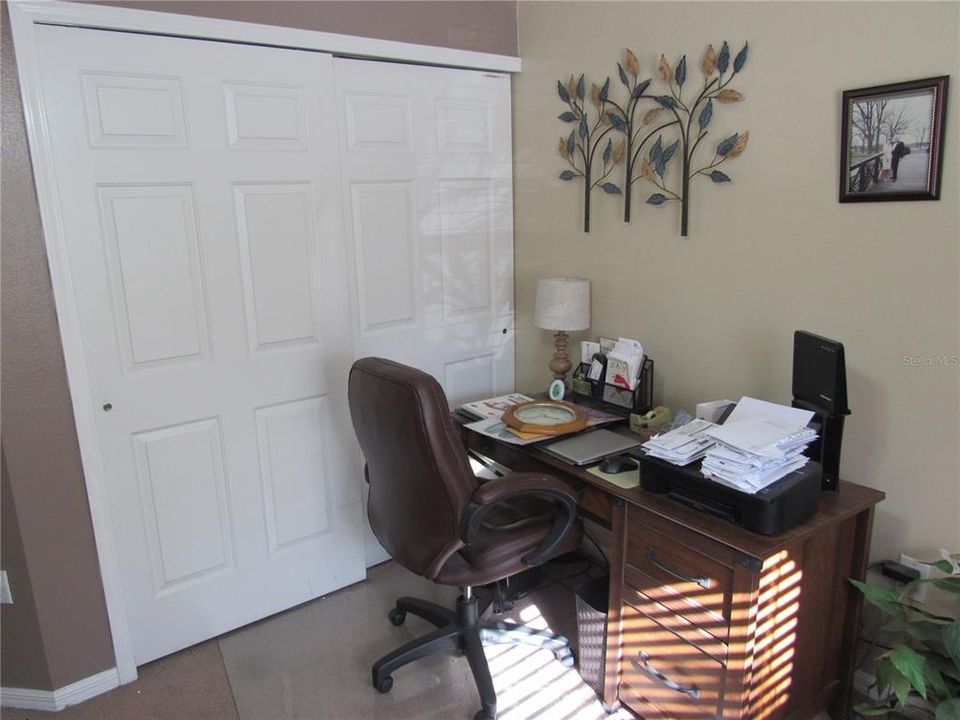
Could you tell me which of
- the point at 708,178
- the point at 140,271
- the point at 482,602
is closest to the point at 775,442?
the point at 708,178

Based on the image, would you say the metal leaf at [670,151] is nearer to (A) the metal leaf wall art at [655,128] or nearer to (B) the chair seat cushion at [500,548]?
(A) the metal leaf wall art at [655,128]

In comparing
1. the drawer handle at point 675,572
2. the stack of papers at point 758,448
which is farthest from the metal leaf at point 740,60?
the drawer handle at point 675,572

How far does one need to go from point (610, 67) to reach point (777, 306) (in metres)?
1.04

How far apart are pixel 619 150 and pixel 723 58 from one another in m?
0.46

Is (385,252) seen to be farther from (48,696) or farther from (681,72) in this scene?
(48,696)

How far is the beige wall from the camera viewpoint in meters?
1.64

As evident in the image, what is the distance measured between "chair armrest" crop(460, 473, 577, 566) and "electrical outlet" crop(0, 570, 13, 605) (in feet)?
4.58

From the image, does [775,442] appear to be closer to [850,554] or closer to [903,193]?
[850,554]

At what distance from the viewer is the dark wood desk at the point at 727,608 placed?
156 cm

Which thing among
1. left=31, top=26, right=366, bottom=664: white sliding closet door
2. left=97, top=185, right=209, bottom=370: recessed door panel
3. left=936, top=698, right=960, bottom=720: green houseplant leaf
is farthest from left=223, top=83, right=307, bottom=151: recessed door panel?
left=936, top=698, right=960, bottom=720: green houseplant leaf

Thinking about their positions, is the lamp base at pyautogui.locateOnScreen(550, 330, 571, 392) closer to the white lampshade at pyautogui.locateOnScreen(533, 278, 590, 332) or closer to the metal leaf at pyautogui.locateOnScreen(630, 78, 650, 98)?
the white lampshade at pyautogui.locateOnScreen(533, 278, 590, 332)

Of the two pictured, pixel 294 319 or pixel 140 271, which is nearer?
pixel 140 271

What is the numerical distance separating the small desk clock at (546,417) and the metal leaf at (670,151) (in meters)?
0.89

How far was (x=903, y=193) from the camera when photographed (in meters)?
1.64
